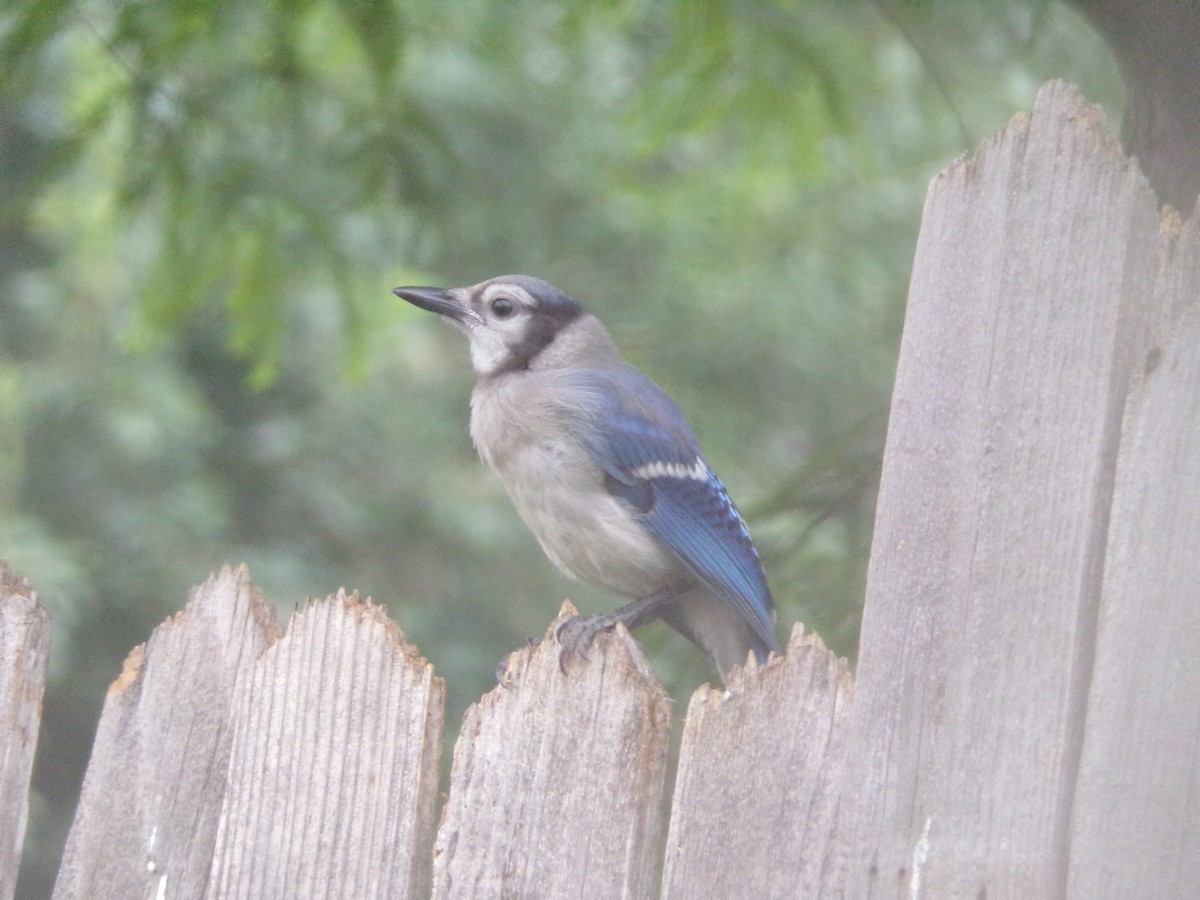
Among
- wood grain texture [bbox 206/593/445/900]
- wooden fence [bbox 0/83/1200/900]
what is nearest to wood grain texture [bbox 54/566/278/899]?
wood grain texture [bbox 206/593/445/900]

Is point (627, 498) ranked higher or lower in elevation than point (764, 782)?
higher

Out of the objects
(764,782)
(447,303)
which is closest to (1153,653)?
(764,782)

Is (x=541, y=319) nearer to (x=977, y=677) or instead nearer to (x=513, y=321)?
(x=513, y=321)

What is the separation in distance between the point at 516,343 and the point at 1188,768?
5.86 ft

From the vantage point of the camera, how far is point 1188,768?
1081mm

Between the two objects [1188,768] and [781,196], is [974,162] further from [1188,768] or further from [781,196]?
[781,196]

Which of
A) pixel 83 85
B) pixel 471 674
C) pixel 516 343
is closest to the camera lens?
pixel 516 343

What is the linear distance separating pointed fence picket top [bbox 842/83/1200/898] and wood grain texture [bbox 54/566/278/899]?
0.60 meters

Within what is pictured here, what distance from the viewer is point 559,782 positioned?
129 centimetres

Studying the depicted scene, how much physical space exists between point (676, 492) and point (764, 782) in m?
1.15

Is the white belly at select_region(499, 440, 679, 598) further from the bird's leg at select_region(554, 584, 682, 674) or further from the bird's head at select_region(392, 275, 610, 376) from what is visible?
the bird's head at select_region(392, 275, 610, 376)

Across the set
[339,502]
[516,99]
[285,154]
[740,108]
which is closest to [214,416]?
[339,502]

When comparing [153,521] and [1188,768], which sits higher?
[153,521]

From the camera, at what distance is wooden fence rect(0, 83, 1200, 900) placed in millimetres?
1104
